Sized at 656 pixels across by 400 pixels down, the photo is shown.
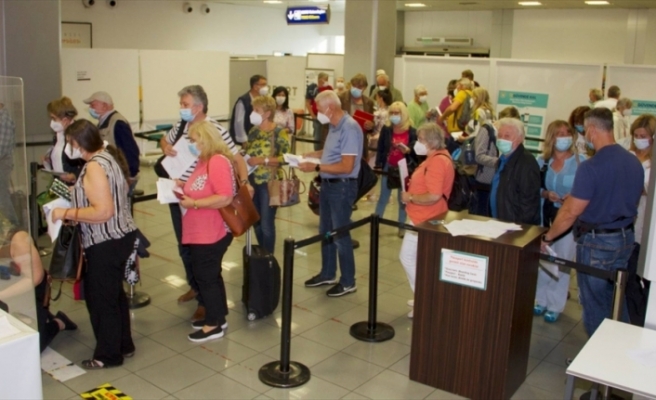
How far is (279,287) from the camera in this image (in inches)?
208

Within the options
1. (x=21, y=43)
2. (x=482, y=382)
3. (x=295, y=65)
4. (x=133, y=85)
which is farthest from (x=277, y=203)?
(x=295, y=65)

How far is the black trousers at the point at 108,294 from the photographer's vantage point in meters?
4.20

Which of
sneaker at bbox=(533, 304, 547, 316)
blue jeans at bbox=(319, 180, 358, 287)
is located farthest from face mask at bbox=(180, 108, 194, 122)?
sneaker at bbox=(533, 304, 547, 316)

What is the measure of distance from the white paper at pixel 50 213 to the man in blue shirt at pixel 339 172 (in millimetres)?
1907

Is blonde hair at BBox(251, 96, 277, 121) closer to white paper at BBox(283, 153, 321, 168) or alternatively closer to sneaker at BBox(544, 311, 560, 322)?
white paper at BBox(283, 153, 321, 168)

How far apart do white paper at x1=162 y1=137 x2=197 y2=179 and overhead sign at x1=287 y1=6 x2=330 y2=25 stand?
11895mm

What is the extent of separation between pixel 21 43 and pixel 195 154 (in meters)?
3.58

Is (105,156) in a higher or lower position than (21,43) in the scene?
lower

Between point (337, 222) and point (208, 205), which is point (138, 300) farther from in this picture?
point (337, 222)

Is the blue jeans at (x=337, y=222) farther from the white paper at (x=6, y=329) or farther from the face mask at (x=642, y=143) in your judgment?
the white paper at (x=6, y=329)

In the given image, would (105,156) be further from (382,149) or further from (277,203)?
(382,149)

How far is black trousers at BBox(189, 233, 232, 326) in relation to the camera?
4578 mm

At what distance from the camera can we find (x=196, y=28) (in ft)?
55.7

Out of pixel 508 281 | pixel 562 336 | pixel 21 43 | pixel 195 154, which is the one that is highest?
pixel 21 43
